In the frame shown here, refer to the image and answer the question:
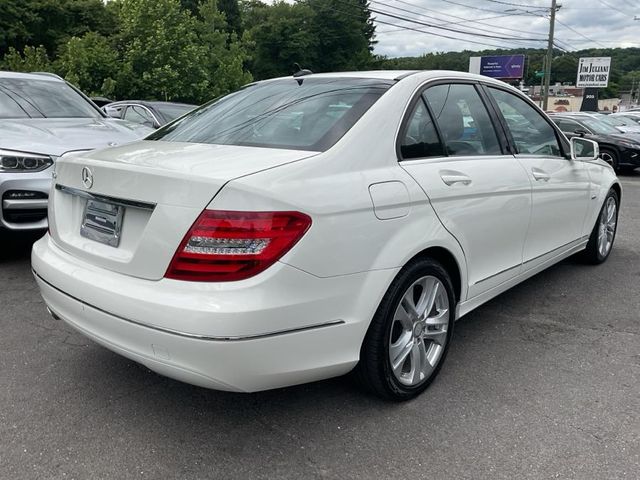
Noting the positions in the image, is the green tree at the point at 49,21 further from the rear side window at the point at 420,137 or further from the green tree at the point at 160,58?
the rear side window at the point at 420,137

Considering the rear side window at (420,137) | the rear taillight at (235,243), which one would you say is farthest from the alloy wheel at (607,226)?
the rear taillight at (235,243)

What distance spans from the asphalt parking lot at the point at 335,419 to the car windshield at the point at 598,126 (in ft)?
37.1

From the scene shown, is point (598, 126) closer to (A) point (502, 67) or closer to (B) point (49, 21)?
(B) point (49, 21)

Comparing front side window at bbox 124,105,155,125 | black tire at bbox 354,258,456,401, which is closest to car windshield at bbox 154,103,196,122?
front side window at bbox 124,105,155,125

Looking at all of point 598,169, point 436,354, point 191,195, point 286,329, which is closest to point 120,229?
point 191,195

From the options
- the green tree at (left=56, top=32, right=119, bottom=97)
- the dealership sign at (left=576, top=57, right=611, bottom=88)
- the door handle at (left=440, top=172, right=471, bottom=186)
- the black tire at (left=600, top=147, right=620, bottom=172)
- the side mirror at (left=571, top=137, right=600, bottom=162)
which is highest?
the dealership sign at (left=576, top=57, right=611, bottom=88)

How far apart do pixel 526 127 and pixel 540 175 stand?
1.31 ft

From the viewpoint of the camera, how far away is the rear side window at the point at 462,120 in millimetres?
3111

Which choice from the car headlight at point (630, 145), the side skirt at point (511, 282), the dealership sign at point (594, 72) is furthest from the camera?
the dealership sign at point (594, 72)

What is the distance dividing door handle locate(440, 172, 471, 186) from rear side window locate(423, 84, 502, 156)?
15 cm

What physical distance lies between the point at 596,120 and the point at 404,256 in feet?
44.8

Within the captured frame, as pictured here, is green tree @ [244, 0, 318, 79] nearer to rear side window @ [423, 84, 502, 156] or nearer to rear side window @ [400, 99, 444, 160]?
rear side window @ [423, 84, 502, 156]

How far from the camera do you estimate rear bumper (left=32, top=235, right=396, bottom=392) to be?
6.88 ft

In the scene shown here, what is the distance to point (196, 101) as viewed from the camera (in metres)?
20.2
